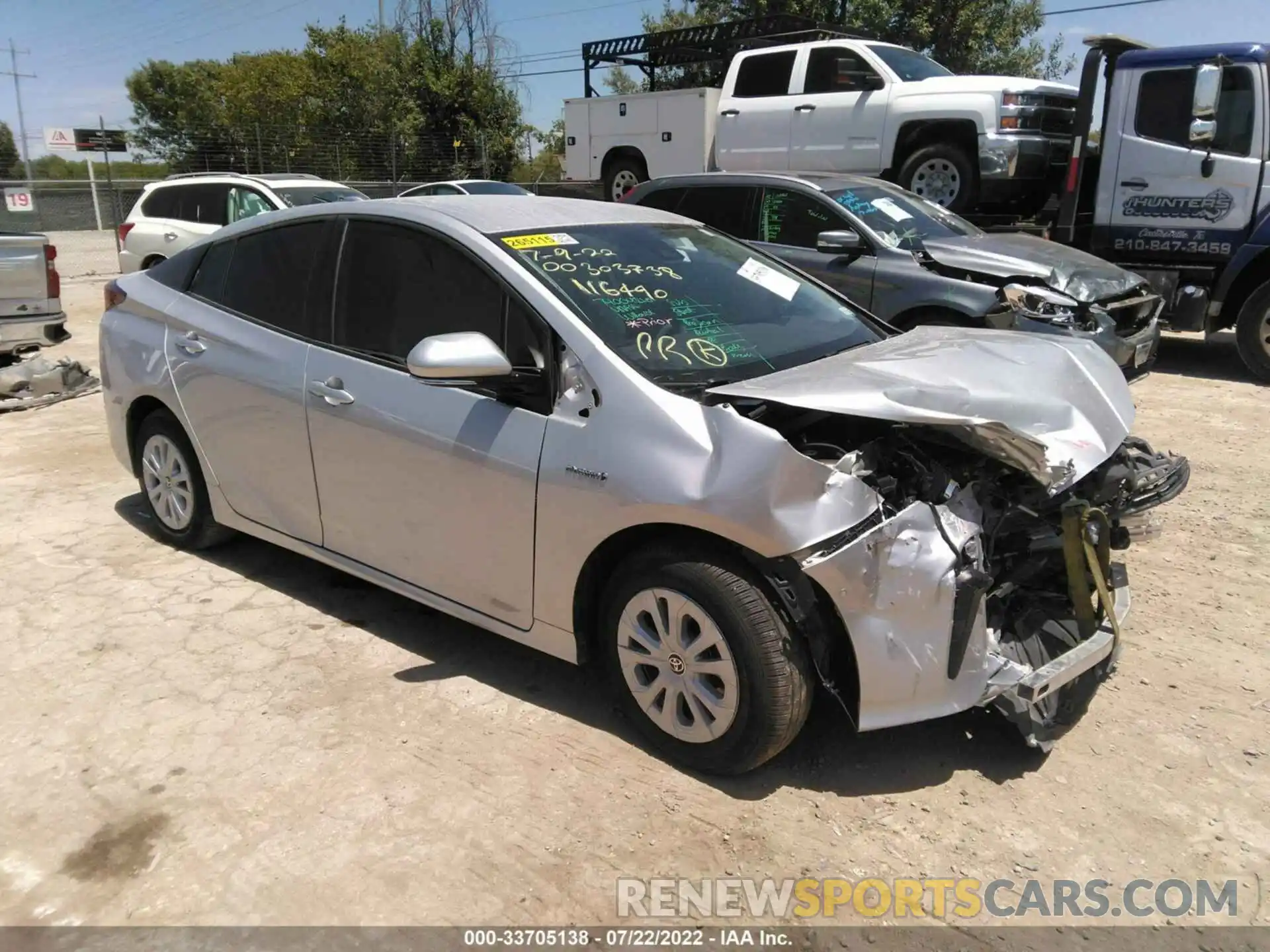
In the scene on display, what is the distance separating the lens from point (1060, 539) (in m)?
3.19

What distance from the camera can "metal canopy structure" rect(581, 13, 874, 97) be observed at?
50.6 ft

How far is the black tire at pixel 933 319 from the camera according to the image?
269 inches

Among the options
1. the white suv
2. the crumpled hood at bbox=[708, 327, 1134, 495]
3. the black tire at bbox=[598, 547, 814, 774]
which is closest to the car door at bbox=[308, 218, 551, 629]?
the black tire at bbox=[598, 547, 814, 774]

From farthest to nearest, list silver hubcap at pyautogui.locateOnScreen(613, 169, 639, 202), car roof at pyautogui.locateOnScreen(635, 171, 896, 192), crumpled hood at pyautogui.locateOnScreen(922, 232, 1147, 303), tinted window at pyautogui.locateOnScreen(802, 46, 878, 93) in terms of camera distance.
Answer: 1. silver hubcap at pyautogui.locateOnScreen(613, 169, 639, 202)
2. tinted window at pyautogui.locateOnScreen(802, 46, 878, 93)
3. car roof at pyautogui.locateOnScreen(635, 171, 896, 192)
4. crumpled hood at pyautogui.locateOnScreen(922, 232, 1147, 303)

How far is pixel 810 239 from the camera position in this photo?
771 cm

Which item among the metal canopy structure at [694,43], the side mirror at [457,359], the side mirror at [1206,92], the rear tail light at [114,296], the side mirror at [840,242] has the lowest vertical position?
the side mirror at [457,359]

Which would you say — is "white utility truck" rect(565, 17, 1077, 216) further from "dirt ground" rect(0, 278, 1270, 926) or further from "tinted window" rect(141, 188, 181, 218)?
"dirt ground" rect(0, 278, 1270, 926)

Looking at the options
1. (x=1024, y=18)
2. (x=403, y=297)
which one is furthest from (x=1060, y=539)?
(x=1024, y=18)

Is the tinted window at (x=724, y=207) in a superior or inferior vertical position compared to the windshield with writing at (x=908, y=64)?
inferior

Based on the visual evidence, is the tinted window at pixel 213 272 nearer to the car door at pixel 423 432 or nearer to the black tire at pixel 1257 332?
the car door at pixel 423 432

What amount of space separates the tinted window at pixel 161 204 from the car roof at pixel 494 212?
30.4ft

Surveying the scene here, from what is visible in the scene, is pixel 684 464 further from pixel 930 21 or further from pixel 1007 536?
pixel 930 21

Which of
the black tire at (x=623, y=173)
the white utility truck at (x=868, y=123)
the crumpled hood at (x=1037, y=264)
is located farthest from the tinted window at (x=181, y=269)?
the black tire at (x=623, y=173)

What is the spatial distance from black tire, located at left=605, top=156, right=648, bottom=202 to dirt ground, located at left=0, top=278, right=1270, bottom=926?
11622 mm
